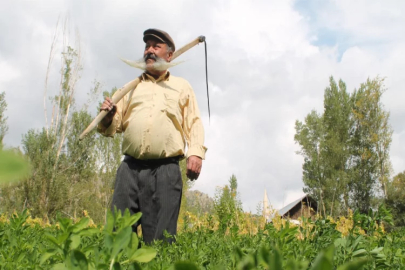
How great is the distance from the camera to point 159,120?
3.37m

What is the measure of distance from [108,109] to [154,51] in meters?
0.81

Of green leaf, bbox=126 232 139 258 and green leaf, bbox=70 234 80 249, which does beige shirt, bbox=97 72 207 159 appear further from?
green leaf, bbox=126 232 139 258

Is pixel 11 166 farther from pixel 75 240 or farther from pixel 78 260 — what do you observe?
pixel 75 240

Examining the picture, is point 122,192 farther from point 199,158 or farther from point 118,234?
point 118,234

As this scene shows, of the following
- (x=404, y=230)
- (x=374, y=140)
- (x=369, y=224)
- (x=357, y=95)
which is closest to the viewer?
(x=369, y=224)

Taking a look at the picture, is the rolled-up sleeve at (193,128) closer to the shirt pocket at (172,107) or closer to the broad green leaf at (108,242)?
the shirt pocket at (172,107)

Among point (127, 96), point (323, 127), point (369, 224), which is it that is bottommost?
point (369, 224)

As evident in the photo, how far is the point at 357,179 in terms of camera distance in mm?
28125

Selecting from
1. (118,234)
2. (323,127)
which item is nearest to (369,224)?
(118,234)

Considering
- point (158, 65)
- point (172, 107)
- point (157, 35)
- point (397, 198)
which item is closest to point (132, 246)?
point (172, 107)

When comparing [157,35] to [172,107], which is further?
[157,35]

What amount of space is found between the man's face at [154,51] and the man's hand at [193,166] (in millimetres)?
1001

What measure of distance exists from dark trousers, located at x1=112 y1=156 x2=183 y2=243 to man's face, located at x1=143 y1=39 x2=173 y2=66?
1021 millimetres

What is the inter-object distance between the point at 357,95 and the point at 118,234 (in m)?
32.0
